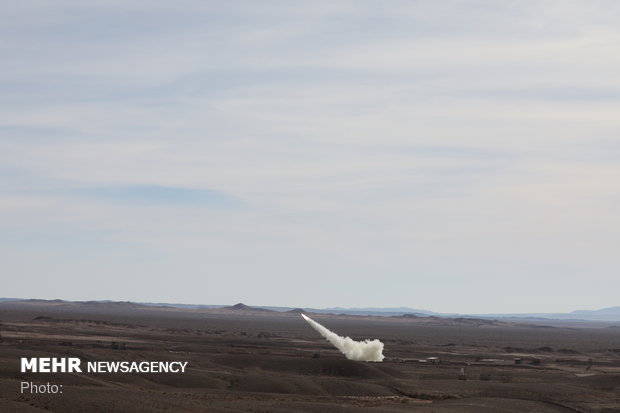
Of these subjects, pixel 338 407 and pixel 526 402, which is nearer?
pixel 338 407

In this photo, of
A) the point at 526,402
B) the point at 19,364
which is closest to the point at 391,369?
the point at 526,402

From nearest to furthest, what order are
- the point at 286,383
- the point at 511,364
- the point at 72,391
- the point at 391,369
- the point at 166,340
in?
the point at 72,391
the point at 286,383
the point at 391,369
the point at 511,364
the point at 166,340

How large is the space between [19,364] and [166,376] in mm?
13069

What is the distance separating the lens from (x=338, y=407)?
66.5 m

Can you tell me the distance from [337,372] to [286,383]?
14.9 m

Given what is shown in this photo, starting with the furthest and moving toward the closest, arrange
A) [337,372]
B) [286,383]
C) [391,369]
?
1. [391,369]
2. [337,372]
3. [286,383]

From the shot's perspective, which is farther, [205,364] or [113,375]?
[205,364]

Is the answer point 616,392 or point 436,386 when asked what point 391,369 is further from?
point 616,392

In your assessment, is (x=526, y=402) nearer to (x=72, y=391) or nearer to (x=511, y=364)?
(x=72, y=391)

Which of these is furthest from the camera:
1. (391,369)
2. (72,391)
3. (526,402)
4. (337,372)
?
(391,369)

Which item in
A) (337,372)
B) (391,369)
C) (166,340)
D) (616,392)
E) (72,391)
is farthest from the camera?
(166,340)

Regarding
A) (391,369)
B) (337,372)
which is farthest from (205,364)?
(391,369)

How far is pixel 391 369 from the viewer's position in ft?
339

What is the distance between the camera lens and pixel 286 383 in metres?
83.1
